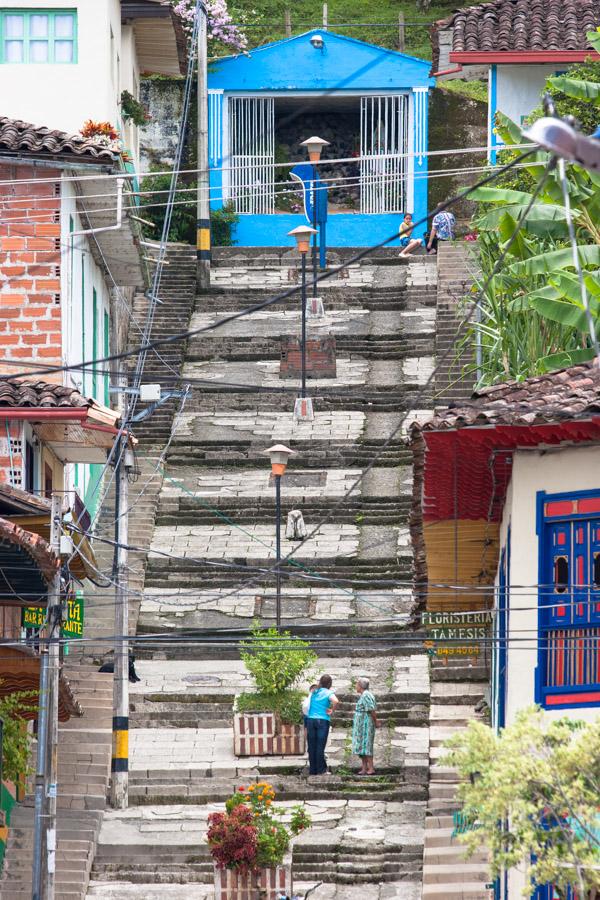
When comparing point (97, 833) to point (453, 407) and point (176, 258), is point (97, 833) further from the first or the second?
point (176, 258)

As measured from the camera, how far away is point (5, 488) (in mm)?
19094

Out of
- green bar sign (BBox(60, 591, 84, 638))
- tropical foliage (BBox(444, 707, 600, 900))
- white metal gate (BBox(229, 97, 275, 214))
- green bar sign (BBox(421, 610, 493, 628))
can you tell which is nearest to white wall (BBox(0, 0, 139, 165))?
white metal gate (BBox(229, 97, 275, 214))

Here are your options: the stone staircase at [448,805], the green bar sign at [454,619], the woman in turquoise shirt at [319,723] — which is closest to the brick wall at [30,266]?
the woman in turquoise shirt at [319,723]

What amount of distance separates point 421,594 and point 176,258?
20314 mm

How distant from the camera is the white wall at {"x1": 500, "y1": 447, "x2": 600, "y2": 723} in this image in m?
15.8

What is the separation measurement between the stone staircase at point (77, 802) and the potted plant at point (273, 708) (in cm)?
163

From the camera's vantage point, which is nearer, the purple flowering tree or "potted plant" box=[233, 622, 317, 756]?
"potted plant" box=[233, 622, 317, 756]

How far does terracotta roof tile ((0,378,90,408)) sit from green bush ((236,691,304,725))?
14.3 feet

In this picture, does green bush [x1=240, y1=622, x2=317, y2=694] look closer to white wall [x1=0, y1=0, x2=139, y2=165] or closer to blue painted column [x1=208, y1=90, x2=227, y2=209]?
white wall [x1=0, y1=0, x2=139, y2=165]

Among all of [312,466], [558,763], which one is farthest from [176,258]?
[558,763]

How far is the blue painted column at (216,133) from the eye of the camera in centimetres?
4184

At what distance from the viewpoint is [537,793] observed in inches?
476

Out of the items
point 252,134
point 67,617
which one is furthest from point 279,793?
point 252,134

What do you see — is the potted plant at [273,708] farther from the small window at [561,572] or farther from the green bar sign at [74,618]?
the small window at [561,572]
